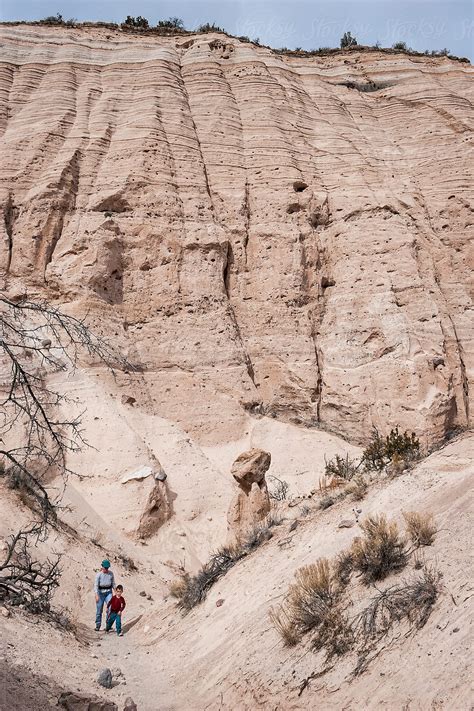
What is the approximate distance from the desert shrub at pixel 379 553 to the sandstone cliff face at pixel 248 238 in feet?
35.4

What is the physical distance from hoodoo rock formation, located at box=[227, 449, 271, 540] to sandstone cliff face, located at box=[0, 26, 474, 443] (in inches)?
194

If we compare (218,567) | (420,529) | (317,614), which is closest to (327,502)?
(218,567)

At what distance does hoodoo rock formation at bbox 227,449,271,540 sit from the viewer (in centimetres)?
1194

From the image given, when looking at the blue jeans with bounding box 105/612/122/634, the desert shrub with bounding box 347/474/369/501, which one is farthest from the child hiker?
the desert shrub with bounding box 347/474/369/501

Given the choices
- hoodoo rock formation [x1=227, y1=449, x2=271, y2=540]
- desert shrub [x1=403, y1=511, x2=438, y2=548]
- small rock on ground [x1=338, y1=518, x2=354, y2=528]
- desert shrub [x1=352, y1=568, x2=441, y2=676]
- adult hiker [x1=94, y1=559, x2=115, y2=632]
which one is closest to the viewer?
desert shrub [x1=352, y1=568, x2=441, y2=676]

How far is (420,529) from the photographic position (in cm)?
571

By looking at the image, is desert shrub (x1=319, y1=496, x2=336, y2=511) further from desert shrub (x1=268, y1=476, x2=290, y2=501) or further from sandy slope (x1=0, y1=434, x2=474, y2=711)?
desert shrub (x1=268, y1=476, x2=290, y2=501)

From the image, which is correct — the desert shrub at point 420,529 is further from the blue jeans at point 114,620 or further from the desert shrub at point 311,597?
the blue jeans at point 114,620

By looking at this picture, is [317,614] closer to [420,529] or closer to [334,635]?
[334,635]

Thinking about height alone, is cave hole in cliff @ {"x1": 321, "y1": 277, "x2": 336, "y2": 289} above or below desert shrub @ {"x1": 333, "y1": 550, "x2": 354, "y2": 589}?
above

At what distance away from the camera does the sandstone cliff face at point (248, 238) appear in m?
17.8

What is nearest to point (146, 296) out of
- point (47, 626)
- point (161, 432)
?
point (161, 432)

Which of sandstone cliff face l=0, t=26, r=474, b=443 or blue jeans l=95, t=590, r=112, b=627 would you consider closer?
blue jeans l=95, t=590, r=112, b=627

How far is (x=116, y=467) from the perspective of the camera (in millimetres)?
14914
